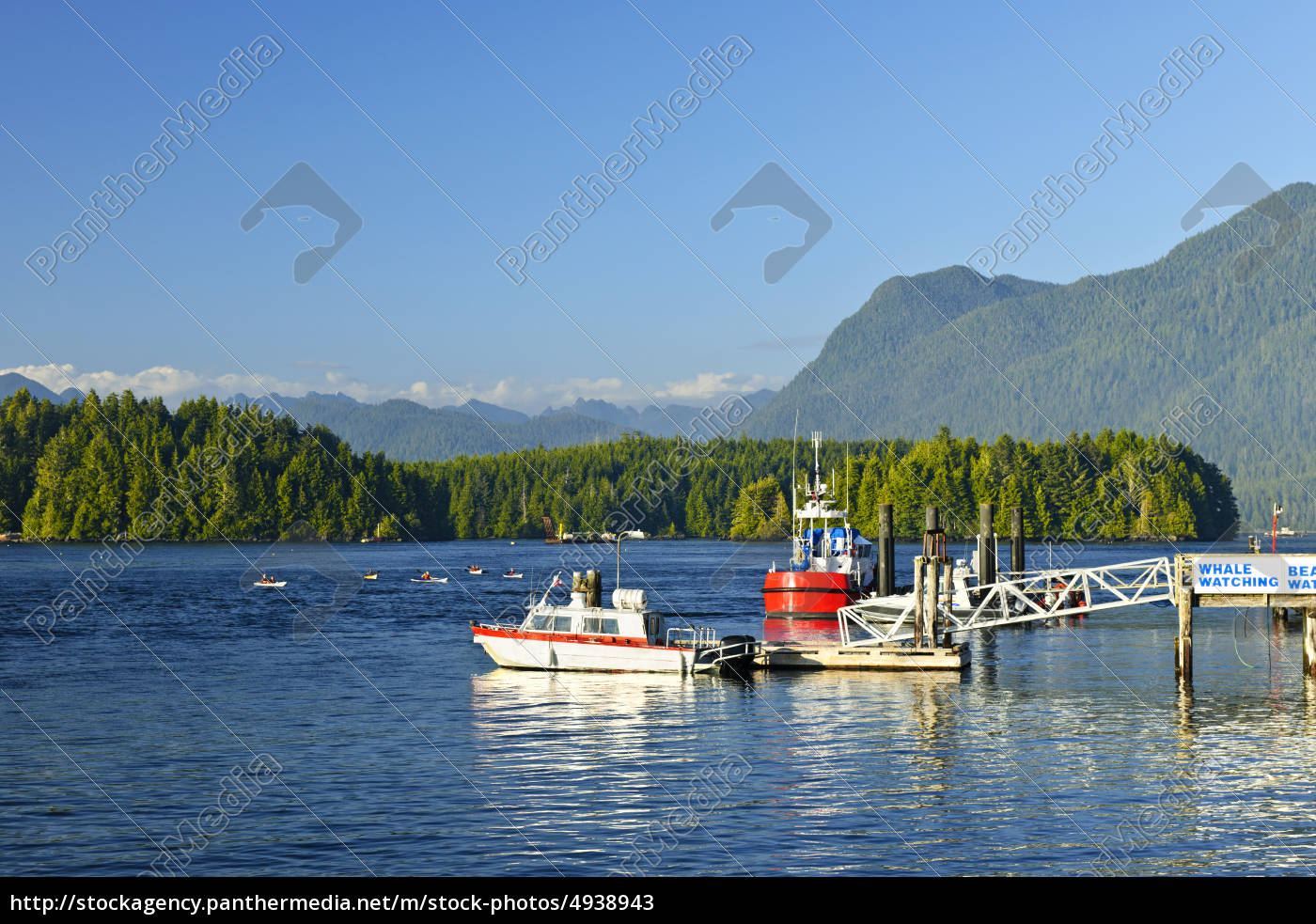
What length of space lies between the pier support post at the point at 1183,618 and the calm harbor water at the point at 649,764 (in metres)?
A: 1.10

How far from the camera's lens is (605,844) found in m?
Result: 23.4

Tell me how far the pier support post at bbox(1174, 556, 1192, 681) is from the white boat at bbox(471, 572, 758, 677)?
16.1m

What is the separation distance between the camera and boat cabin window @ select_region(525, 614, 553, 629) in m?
50.2

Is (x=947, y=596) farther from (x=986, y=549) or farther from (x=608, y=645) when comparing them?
(x=986, y=549)

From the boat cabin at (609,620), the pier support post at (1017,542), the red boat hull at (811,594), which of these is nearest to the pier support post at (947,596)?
the boat cabin at (609,620)

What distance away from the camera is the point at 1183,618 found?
43.7 metres

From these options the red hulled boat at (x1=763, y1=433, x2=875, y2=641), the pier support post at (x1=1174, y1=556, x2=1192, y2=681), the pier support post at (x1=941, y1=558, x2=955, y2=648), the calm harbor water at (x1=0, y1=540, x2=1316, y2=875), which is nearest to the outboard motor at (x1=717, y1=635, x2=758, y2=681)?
the calm harbor water at (x1=0, y1=540, x2=1316, y2=875)

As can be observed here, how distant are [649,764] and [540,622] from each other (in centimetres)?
1942

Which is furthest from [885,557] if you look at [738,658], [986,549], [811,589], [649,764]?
[649,764]

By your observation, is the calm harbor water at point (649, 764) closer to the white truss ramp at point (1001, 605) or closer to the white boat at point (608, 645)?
the white boat at point (608, 645)

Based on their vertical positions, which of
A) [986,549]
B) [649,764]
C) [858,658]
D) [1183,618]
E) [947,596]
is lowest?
[649,764]
